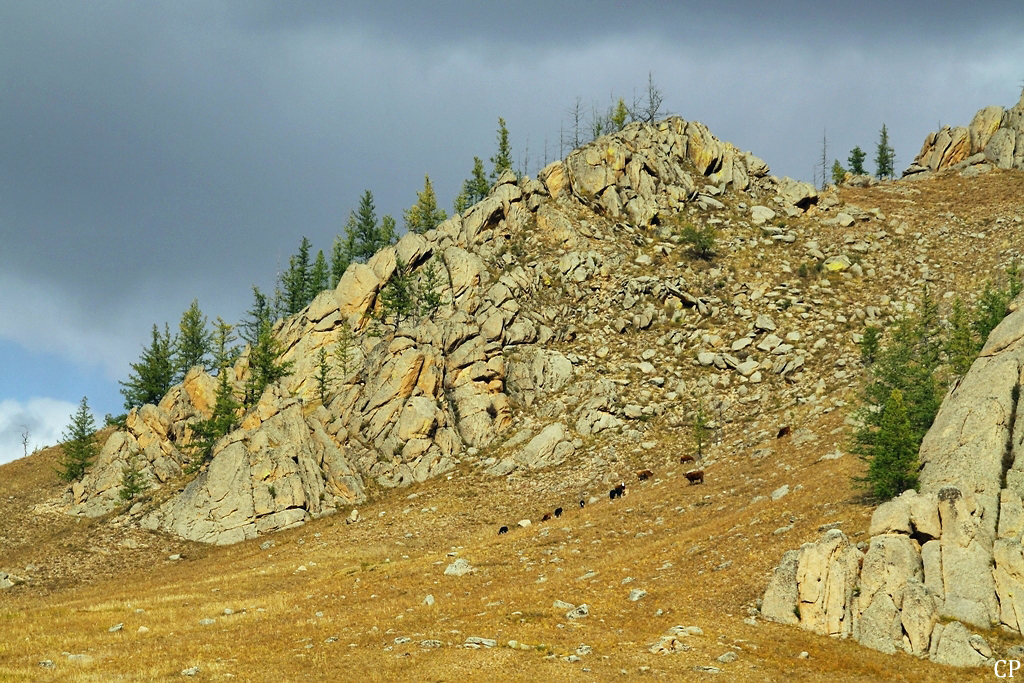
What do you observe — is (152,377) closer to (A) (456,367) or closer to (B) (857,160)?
(A) (456,367)

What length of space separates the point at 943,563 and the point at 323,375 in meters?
58.4

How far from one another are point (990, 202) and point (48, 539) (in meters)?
105

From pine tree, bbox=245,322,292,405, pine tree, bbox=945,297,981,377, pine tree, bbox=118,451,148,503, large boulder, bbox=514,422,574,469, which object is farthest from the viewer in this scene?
pine tree, bbox=245,322,292,405

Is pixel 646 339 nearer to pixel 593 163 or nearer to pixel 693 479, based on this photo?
pixel 693 479

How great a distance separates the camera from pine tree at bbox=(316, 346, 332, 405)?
7125cm

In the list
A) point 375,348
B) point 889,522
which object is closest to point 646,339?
point 375,348

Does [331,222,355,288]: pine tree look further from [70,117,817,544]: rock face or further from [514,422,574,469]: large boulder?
[514,422,574,469]: large boulder

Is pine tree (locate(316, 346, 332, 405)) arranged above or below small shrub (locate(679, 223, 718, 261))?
below

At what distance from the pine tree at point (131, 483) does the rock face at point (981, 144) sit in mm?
108471

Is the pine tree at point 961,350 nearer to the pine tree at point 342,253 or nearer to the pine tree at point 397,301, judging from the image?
the pine tree at point 397,301

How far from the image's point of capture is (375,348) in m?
71.1

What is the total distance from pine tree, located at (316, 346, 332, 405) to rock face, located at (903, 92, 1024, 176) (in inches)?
3508

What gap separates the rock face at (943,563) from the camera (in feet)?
73.5

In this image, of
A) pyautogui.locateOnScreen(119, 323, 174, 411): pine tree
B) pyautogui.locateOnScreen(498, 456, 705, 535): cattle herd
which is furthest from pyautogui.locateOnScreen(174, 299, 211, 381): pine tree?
pyautogui.locateOnScreen(498, 456, 705, 535): cattle herd
